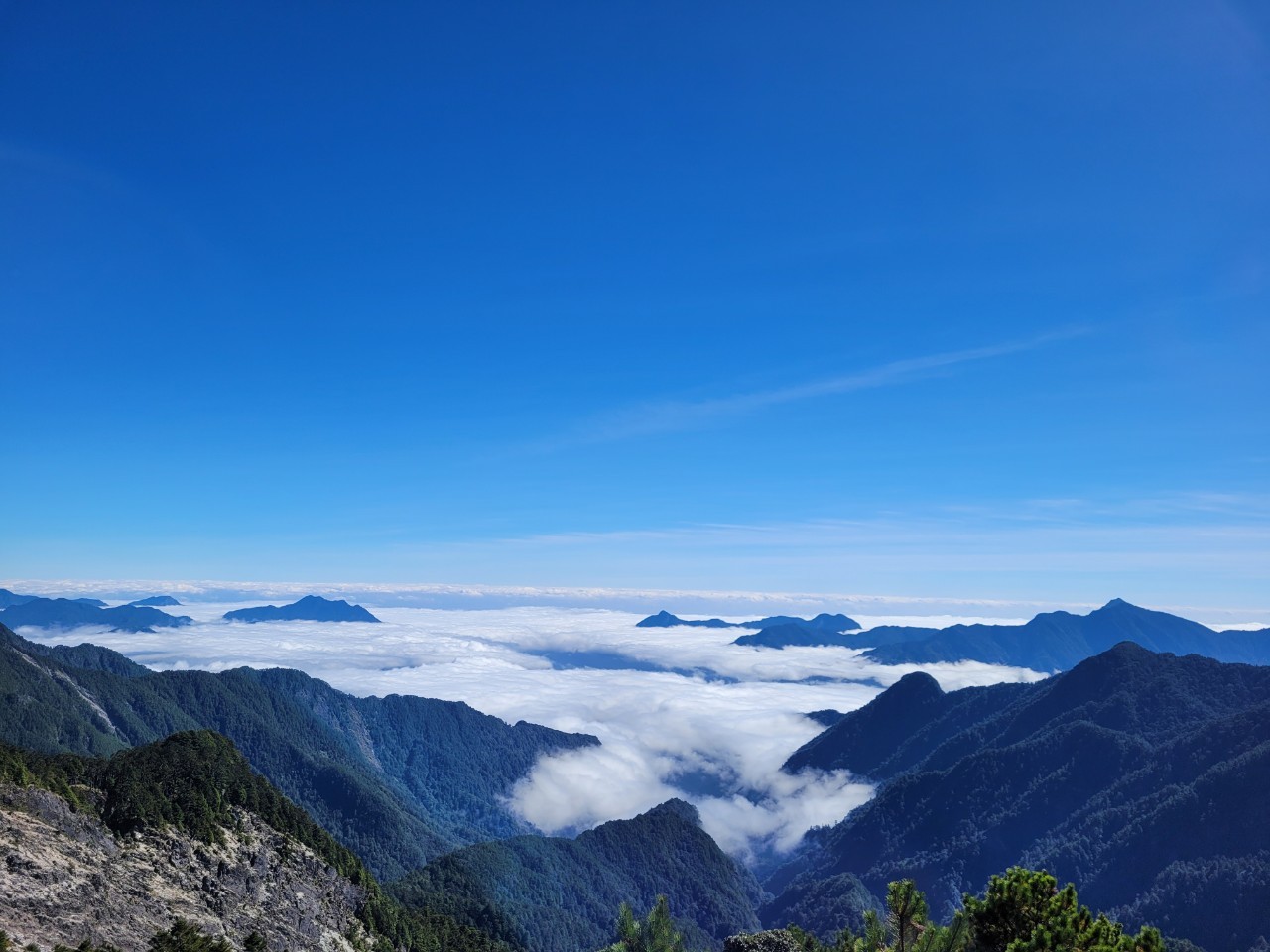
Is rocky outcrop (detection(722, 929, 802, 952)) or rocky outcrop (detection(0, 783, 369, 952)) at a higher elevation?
rocky outcrop (detection(0, 783, 369, 952))

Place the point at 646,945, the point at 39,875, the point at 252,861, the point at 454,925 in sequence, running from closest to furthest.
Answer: the point at 39,875 < the point at 252,861 < the point at 646,945 < the point at 454,925

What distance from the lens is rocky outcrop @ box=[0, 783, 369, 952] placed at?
62656mm

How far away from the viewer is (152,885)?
258 ft

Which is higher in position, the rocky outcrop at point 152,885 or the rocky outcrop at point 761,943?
the rocky outcrop at point 152,885

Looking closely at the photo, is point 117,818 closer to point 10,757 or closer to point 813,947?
point 10,757

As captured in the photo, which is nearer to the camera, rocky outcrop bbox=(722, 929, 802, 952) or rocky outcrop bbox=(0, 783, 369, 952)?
rocky outcrop bbox=(0, 783, 369, 952)

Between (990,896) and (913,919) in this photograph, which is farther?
(913,919)

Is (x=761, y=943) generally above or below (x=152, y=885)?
below

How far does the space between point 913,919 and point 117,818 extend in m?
87.2

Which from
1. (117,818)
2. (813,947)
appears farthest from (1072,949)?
(813,947)

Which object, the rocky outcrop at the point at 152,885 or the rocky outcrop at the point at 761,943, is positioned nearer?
the rocky outcrop at the point at 152,885

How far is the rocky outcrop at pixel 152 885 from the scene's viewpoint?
62.7 metres

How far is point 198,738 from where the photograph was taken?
11431cm

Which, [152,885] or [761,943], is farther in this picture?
[761,943]
